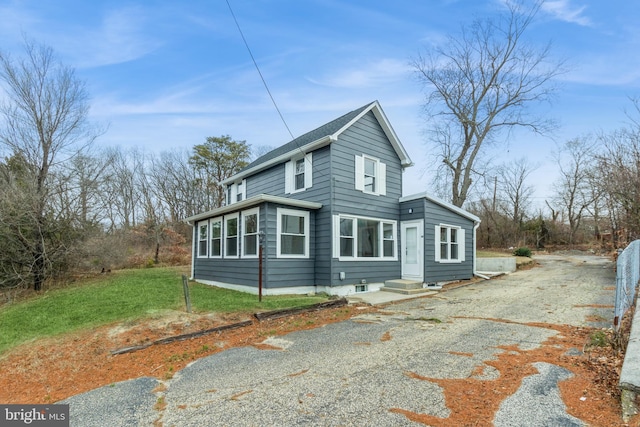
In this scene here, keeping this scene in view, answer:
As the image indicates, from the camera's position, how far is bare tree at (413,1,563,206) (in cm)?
2050

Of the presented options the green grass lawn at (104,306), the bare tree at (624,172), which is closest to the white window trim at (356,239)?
the green grass lawn at (104,306)

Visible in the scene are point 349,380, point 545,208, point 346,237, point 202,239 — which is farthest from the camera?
point 545,208

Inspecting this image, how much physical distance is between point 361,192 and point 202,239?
22.6 feet

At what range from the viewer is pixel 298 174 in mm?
12414

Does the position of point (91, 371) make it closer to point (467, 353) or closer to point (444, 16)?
point (467, 353)

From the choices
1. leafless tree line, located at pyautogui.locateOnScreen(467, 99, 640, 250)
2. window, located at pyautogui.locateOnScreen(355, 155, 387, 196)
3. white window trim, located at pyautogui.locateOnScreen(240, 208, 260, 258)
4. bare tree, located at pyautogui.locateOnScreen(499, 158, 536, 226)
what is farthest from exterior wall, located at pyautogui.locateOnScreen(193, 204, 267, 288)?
bare tree, located at pyautogui.locateOnScreen(499, 158, 536, 226)

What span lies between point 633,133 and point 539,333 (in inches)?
396

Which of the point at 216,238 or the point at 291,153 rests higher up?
the point at 291,153

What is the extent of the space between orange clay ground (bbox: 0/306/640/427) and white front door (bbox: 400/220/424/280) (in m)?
5.50

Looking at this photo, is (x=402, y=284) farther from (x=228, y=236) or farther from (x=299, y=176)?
(x=228, y=236)

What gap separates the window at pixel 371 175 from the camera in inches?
464

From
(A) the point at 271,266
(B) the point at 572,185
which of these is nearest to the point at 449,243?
(A) the point at 271,266

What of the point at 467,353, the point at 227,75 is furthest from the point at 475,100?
the point at 467,353

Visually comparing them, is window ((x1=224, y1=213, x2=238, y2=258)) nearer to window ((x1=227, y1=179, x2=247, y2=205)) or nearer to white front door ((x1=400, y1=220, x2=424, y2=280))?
window ((x1=227, y1=179, x2=247, y2=205))
